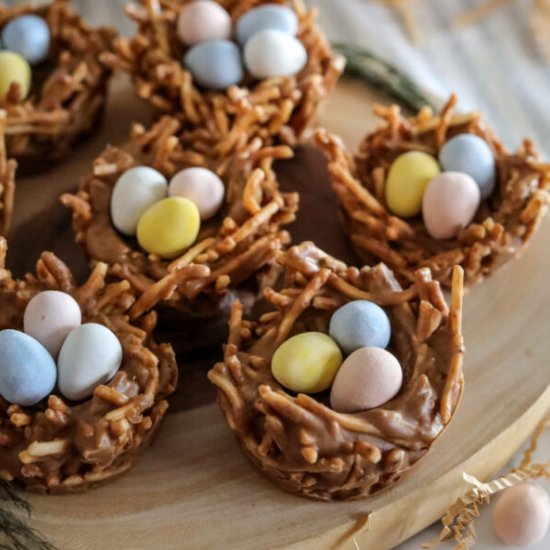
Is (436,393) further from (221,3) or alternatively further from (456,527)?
(221,3)

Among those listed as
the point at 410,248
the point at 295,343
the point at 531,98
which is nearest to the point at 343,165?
the point at 410,248

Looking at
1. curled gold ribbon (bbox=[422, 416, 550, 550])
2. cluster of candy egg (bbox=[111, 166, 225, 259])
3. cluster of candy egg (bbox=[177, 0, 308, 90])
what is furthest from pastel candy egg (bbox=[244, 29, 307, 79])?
curled gold ribbon (bbox=[422, 416, 550, 550])

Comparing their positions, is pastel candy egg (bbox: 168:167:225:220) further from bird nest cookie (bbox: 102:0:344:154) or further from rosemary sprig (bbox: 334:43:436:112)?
rosemary sprig (bbox: 334:43:436:112)

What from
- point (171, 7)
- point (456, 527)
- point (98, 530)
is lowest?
point (98, 530)

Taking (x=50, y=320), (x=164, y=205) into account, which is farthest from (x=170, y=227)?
(x=50, y=320)

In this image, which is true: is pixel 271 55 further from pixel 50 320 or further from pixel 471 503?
pixel 471 503

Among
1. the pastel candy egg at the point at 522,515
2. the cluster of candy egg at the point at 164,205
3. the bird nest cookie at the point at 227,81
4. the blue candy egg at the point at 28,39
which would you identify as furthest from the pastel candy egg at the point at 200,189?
the pastel candy egg at the point at 522,515

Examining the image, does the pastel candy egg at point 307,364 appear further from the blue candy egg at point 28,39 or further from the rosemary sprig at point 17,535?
the blue candy egg at point 28,39
